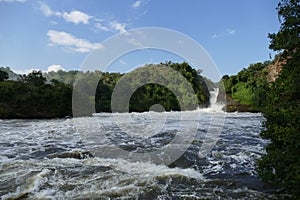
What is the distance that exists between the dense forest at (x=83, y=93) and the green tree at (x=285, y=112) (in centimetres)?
2976

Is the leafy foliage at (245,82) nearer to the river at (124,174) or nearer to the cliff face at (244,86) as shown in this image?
the cliff face at (244,86)

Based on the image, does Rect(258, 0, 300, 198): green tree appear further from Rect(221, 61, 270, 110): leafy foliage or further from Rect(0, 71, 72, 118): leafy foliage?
Rect(221, 61, 270, 110): leafy foliage

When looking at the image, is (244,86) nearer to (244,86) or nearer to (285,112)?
(244,86)

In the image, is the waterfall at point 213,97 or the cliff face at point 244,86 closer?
the cliff face at point 244,86

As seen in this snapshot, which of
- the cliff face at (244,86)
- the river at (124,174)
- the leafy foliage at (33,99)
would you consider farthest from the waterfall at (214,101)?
the river at (124,174)

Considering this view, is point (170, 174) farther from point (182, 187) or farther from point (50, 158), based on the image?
point (50, 158)

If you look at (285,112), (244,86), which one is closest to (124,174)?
(285,112)

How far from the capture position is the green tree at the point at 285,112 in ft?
13.8

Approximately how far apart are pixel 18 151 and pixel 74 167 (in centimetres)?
360

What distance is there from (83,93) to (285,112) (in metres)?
39.6

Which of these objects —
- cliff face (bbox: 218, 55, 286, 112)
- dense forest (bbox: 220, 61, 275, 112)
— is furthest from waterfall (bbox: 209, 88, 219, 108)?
dense forest (bbox: 220, 61, 275, 112)

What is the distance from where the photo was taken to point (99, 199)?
503cm

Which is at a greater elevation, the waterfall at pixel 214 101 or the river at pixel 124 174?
the waterfall at pixel 214 101

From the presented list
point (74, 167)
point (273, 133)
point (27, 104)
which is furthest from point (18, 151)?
point (27, 104)
